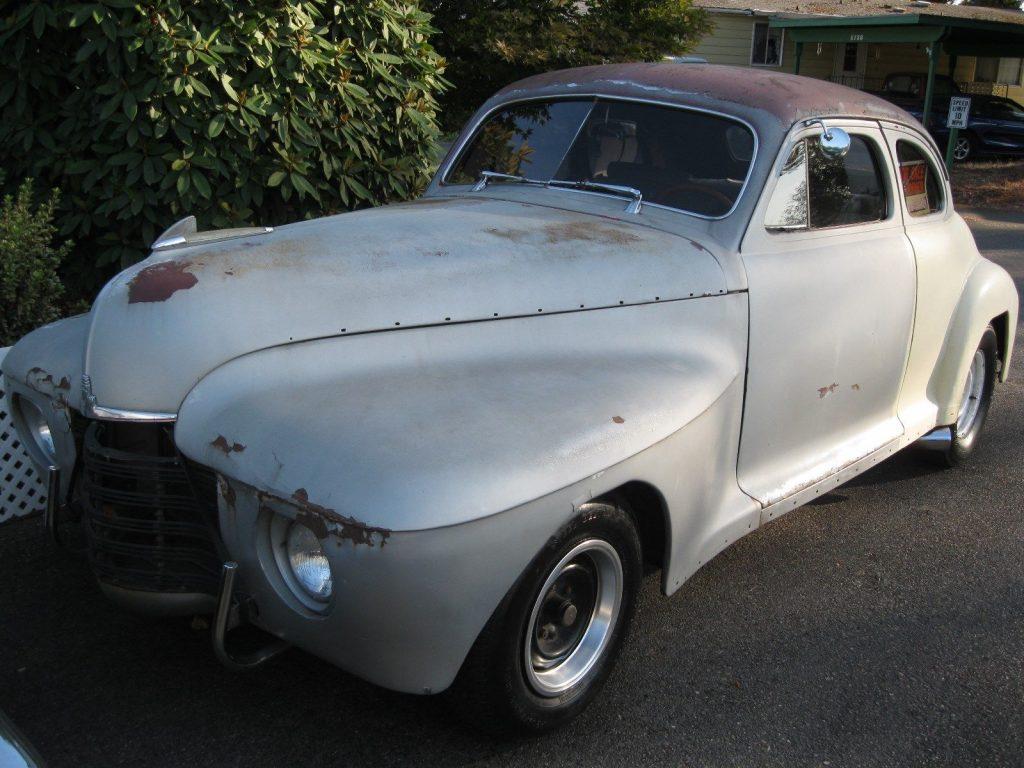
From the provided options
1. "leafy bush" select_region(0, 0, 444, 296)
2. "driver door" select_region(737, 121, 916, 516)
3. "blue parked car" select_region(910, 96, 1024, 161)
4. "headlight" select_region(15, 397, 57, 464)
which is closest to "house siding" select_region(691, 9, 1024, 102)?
"blue parked car" select_region(910, 96, 1024, 161)

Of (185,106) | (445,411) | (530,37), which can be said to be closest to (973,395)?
(445,411)

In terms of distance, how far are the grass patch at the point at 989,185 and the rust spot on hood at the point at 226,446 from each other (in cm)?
1530

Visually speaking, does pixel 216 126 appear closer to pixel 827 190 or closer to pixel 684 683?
pixel 827 190

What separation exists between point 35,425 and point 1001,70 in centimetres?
3222

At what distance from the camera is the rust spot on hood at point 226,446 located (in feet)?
8.23

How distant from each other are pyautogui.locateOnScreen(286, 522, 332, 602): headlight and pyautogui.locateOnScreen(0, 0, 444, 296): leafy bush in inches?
128

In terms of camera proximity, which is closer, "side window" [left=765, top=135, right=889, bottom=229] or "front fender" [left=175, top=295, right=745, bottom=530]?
"front fender" [left=175, top=295, right=745, bottom=530]

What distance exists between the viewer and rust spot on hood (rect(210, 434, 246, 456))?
2.51 m

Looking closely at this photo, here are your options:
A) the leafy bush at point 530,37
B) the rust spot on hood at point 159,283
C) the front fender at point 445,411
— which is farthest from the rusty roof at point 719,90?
the leafy bush at point 530,37

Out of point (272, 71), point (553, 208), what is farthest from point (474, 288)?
point (272, 71)

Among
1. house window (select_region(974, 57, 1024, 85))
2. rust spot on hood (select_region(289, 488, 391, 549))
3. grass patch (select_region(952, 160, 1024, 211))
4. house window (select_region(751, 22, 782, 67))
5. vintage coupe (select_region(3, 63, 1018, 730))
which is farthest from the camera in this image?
house window (select_region(974, 57, 1024, 85))

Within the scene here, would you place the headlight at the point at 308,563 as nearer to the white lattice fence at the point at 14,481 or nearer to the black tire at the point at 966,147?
the white lattice fence at the point at 14,481

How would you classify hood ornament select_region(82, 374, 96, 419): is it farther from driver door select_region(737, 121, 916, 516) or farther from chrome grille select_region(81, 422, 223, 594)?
driver door select_region(737, 121, 916, 516)

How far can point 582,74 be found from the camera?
438 cm
